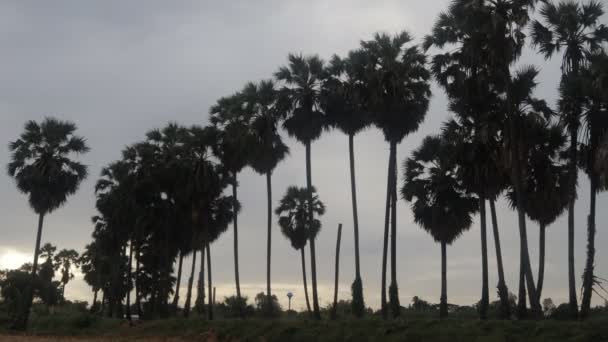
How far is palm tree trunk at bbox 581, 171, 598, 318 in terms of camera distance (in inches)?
1077

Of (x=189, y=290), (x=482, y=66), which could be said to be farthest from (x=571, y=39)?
(x=189, y=290)

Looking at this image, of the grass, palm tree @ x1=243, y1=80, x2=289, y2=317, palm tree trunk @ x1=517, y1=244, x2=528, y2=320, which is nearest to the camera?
the grass

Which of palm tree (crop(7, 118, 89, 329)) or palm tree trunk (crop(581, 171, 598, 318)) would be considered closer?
palm tree trunk (crop(581, 171, 598, 318))

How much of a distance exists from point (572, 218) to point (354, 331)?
38.7 feet

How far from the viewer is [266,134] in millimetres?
43094

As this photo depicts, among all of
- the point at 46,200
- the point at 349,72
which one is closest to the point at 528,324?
the point at 349,72

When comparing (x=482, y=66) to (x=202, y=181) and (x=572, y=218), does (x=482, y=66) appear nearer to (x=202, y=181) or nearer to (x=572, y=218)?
(x=572, y=218)

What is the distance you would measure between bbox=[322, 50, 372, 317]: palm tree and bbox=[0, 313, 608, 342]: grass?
26.3 feet

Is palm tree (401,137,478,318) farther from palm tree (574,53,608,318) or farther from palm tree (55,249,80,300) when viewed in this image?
palm tree (55,249,80,300)

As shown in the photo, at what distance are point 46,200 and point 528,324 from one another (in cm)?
3708

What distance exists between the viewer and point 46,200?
154 feet

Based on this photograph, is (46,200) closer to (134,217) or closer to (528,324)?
(134,217)

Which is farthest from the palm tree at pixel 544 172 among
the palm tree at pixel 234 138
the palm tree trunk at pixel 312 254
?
the palm tree at pixel 234 138

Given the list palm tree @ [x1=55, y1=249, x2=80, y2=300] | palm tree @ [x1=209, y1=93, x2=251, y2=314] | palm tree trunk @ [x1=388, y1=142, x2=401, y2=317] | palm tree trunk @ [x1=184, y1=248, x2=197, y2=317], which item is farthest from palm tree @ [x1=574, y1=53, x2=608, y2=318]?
palm tree @ [x1=55, y1=249, x2=80, y2=300]
